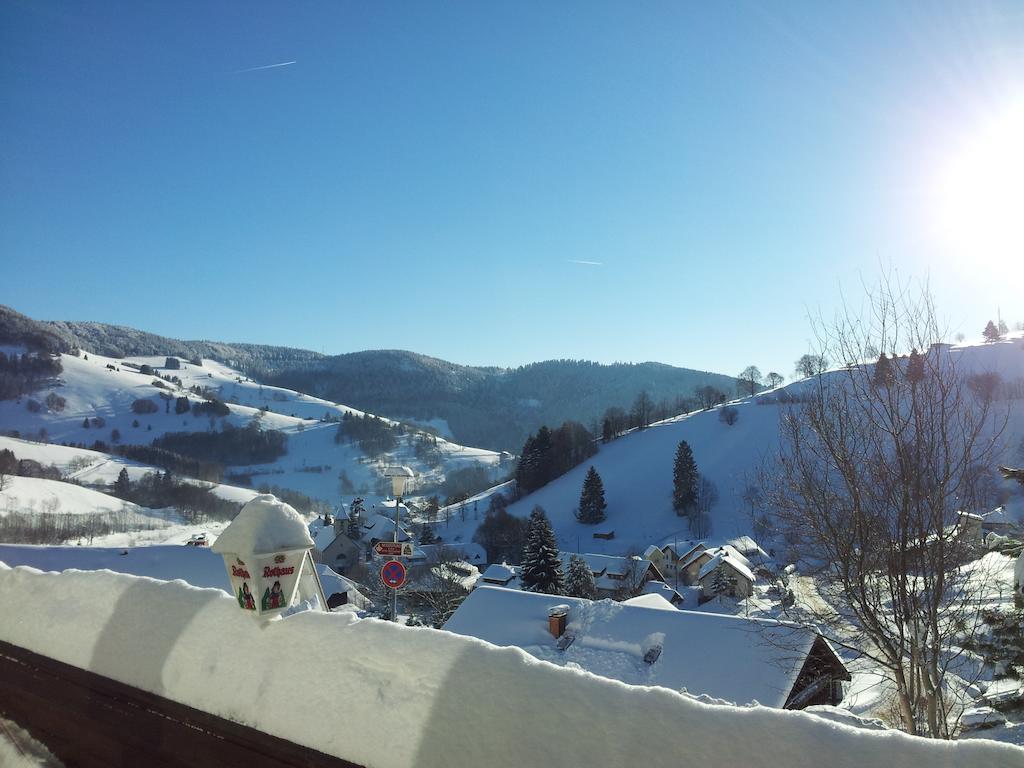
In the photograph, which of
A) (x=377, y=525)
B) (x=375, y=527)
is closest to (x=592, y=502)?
(x=377, y=525)

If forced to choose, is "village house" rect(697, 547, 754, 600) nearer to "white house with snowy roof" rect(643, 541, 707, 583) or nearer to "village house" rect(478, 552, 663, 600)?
"village house" rect(478, 552, 663, 600)

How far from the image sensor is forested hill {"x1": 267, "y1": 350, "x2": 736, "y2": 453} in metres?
152

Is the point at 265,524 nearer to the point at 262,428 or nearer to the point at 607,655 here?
the point at 607,655

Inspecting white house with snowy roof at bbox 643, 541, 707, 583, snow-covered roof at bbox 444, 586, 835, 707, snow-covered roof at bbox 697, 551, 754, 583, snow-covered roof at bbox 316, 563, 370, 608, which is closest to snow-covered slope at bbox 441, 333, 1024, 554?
white house with snowy roof at bbox 643, 541, 707, 583

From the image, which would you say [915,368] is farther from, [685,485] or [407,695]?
[685,485]

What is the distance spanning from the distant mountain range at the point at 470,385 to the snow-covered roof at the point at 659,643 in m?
125

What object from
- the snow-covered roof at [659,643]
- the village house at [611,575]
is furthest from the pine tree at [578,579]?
the snow-covered roof at [659,643]

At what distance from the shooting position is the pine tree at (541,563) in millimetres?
28266

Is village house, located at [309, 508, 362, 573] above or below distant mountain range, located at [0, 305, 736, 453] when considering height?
below

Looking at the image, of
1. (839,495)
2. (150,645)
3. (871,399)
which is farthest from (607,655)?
(150,645)

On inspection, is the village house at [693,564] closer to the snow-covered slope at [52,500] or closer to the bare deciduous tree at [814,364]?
the bare deciduous tree at [814,364]

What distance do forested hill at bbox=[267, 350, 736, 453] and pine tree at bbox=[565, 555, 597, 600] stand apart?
109 metres

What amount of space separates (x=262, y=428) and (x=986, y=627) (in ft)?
382

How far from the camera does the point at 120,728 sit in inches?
113
